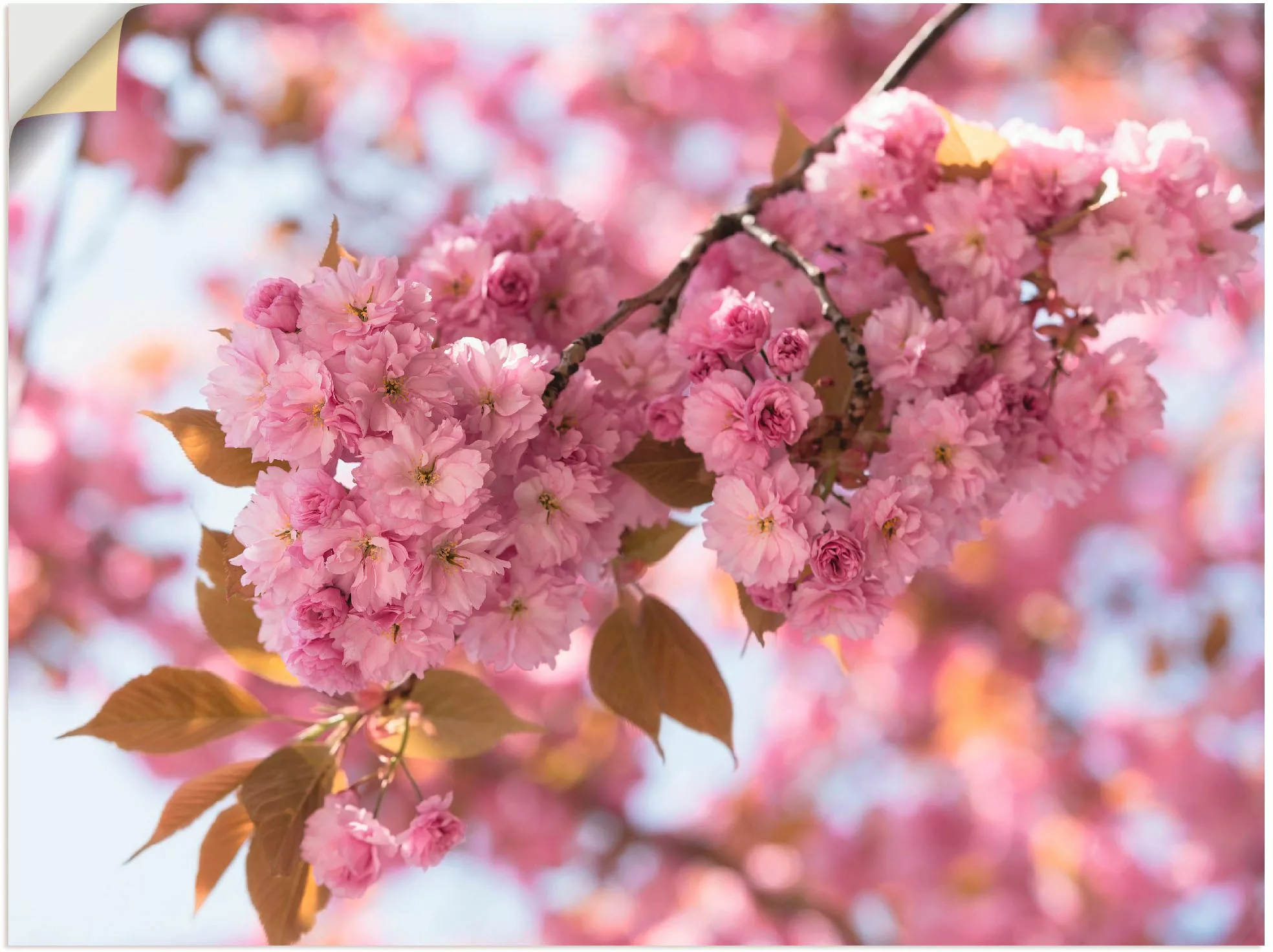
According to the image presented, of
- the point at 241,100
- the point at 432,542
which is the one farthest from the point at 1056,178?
the point at 241,100

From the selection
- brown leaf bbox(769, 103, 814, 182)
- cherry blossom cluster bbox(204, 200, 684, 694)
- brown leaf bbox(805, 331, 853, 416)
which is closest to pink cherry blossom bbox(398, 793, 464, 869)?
cherry blossom cluster bbox(204, 200, 684, 694)

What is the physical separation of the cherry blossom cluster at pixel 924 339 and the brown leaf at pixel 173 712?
33 centimetres

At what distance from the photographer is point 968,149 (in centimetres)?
60

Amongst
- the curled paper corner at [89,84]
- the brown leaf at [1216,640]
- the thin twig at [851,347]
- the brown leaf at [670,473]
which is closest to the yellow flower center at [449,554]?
the brown leaf at [670,473]

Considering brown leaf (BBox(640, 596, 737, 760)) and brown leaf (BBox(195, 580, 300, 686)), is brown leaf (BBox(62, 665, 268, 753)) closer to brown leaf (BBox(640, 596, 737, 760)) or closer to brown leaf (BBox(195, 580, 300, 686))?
brown leaf (BBox(195, 580, 300, 686))

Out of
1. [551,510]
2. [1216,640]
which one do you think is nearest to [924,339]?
[551,510]

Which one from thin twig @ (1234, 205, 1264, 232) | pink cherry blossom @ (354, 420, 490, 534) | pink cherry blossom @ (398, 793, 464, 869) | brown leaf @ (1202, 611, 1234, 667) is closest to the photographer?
pink cherry blossom @ (354, 420, 490, 534)

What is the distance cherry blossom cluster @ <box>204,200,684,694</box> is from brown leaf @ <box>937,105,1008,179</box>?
29cm

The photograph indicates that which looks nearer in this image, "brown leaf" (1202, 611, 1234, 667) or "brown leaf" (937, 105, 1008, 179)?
"brown leaf" (937, 105, 1008, 179)

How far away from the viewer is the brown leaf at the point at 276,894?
55 centimetres

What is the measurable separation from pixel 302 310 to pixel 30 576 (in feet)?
7.44

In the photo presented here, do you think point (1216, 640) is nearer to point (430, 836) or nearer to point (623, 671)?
point (623, 671)

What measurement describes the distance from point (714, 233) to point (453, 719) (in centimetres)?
34

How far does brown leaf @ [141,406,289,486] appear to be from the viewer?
48 centimetres
